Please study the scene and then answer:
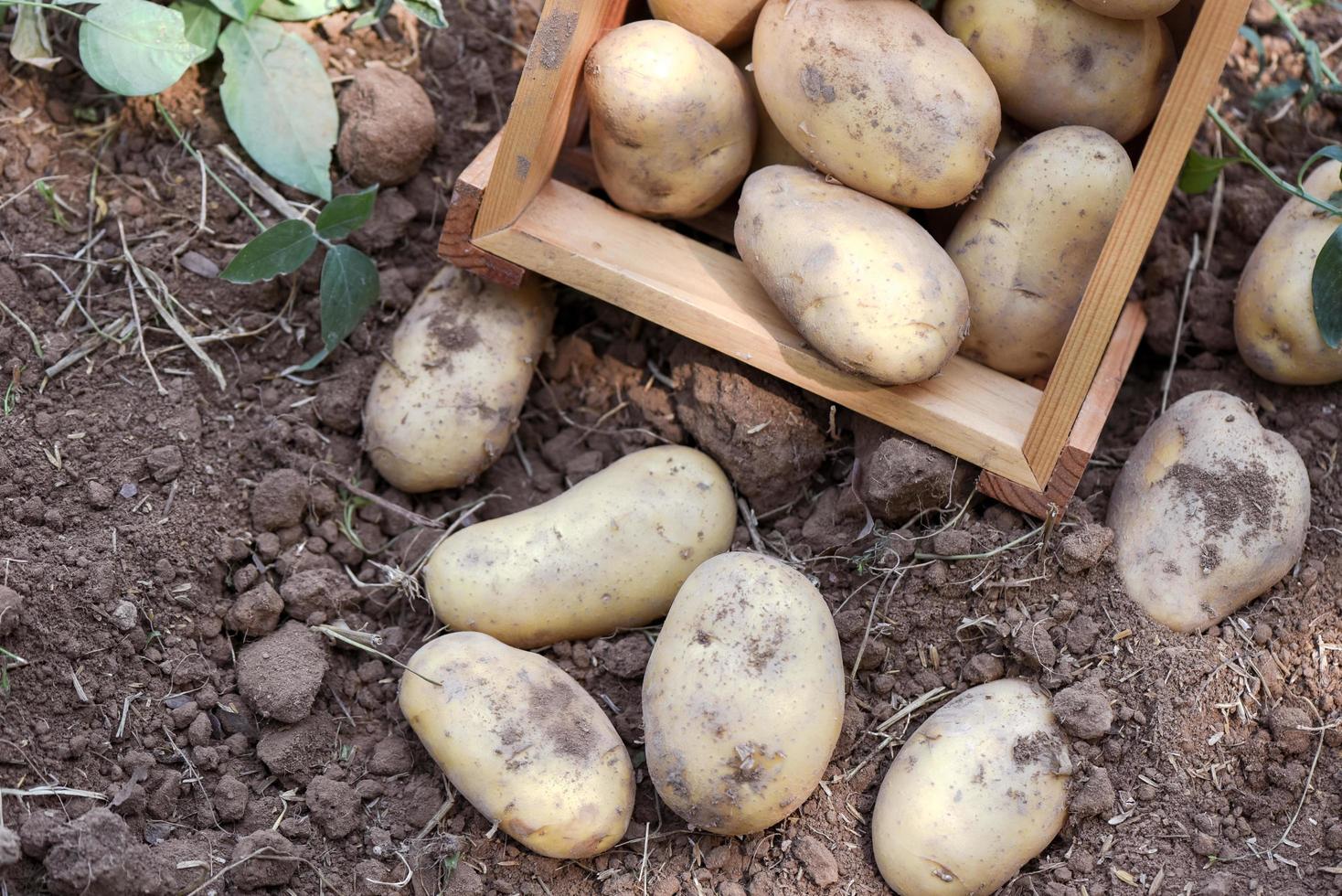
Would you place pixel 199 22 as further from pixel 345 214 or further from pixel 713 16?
pixel 713 16

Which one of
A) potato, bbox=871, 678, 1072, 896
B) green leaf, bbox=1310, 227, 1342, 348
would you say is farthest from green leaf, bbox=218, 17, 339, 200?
green leaf, bbox=1310, 227, 1342, 348

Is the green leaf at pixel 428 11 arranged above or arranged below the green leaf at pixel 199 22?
above

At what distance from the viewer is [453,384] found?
6.04ft

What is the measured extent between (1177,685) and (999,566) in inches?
10.3

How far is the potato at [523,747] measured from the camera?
4.98 feet

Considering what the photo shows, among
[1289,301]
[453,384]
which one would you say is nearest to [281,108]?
[453,384]

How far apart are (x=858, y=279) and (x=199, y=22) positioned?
3.81ft

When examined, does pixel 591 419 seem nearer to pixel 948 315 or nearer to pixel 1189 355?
pixel 948 315

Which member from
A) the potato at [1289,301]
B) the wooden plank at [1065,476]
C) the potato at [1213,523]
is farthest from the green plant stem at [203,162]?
the potato at [1289,301]

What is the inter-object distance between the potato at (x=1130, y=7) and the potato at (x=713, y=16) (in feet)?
1.49

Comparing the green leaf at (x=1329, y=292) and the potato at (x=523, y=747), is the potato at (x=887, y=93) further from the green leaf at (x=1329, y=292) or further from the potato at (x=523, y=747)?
the potato at (x=523, y=747)

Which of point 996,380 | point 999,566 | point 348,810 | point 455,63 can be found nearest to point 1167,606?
point 999,566

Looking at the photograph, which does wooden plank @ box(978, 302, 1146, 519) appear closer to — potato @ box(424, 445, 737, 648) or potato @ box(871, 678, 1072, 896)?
potato @ box(871, 678, 1072, 896)

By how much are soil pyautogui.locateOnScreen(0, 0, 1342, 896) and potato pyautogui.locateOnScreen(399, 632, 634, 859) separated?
0.07 metres
